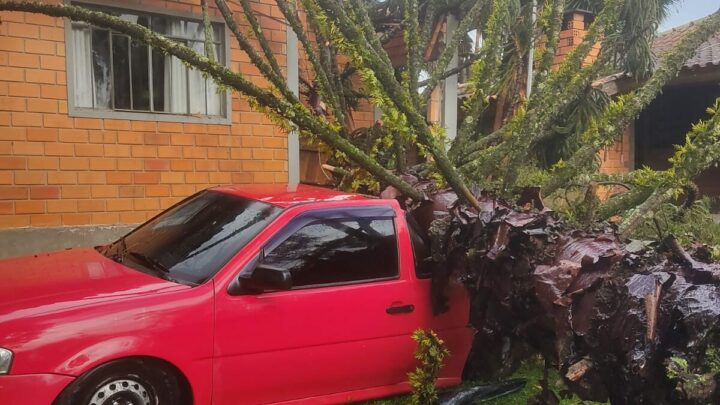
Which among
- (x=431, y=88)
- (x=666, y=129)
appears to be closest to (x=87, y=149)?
(x=431, y=88)

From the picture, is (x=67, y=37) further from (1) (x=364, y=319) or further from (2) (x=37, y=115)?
(1) (x=364, y=319)

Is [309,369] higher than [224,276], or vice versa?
[224,276]

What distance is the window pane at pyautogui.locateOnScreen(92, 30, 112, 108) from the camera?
20.4 ft

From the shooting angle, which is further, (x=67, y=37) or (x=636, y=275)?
(x=67, y=37)

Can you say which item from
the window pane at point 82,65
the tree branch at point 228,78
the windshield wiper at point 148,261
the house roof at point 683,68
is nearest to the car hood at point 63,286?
the windshield wiper at point 148,261

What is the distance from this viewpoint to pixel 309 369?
3398 mm

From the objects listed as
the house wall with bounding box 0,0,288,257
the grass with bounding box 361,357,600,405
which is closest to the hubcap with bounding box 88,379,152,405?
the grass with bounding box 361,357,600,405

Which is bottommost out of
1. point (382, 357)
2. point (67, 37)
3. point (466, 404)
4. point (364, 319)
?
point (466, 404)

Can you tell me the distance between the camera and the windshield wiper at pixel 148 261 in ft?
11.2

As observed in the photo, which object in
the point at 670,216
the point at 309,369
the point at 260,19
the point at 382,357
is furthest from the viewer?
the point at 260,19

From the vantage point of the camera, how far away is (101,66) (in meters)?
6.25

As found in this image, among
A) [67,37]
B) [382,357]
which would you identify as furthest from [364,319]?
[67,37]

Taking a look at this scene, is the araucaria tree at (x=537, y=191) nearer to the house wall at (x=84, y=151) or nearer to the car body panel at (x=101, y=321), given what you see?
the house wall at (x=84, y=151)

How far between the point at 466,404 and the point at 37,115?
490cm
